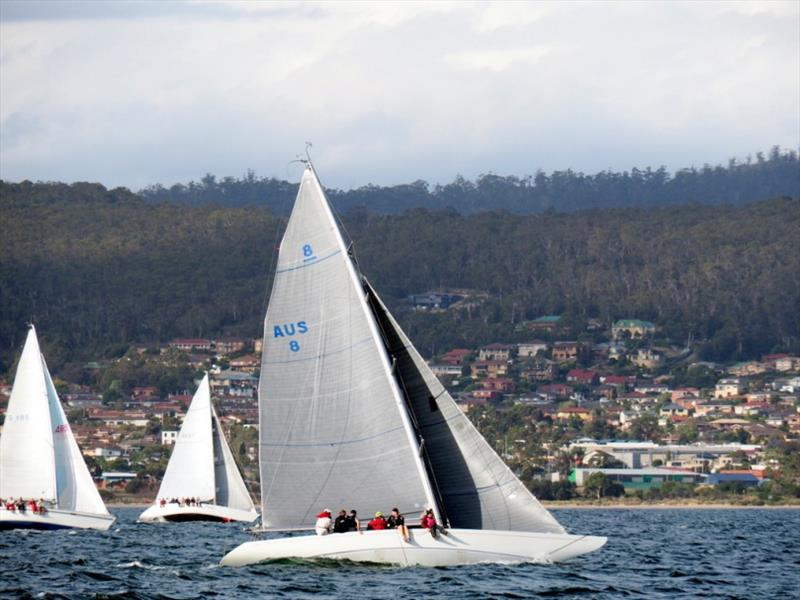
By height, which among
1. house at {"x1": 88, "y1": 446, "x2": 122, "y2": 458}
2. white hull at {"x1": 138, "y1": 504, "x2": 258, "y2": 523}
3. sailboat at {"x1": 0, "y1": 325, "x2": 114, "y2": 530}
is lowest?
white hull at {"x1": 138, "y1": 504, "x2": 258, "y2": 523}

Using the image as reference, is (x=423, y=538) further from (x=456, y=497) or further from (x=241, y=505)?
(x=241, y=505)

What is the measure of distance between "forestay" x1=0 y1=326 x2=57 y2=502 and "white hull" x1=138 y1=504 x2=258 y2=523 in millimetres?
12913

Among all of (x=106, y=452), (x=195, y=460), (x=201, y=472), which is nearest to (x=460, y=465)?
(x=201, y=472)

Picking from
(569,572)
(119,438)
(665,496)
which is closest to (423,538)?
(569,572)

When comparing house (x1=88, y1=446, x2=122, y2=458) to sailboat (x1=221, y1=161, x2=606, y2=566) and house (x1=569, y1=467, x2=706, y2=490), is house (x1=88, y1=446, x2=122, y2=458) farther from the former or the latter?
sailboat (x1=221, y1=161, x2=606, y2=566)

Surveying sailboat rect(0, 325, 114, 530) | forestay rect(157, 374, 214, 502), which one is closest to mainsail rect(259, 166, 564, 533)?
sailboat rect(0, 325, 114, 530)

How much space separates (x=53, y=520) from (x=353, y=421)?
95.8ft

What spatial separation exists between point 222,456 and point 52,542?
80.7 ft

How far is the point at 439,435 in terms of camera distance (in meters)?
35.8

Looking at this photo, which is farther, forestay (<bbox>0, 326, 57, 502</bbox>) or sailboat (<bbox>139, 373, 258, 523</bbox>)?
A: sailboat (<bbox>139, 373, 258, 523</bbox>)

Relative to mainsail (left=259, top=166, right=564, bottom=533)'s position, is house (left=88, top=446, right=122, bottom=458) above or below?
above

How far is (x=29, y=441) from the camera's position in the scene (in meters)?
63.9

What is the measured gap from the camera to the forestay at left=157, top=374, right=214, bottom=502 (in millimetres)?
78562

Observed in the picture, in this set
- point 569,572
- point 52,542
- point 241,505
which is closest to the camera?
point 569,572
